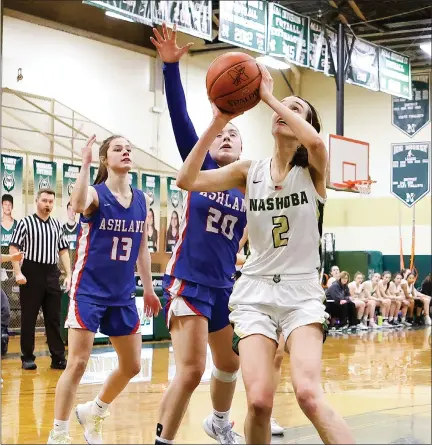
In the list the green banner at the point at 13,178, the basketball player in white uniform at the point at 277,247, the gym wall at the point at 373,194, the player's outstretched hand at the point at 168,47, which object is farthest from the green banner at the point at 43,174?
the gym wall at the point at 373,194

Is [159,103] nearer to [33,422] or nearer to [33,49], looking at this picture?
[33,49]

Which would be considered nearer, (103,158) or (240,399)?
(103,158)

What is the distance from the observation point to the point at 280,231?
3379 millimetres

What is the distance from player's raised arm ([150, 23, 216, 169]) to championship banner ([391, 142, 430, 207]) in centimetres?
1471

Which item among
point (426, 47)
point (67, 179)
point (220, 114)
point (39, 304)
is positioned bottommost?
point (39, 304)

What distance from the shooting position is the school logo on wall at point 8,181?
39.8 feet

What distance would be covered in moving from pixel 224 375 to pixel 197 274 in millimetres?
588

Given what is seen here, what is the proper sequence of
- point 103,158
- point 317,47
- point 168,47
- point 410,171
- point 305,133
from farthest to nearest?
point 410,171 < point 317,47 < point 103,158 < point 168,47 < point 305,133

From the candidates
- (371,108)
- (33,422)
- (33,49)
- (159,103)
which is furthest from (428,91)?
(33,422)

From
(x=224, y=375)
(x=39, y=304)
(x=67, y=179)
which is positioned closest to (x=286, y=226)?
(x=224, y=375)

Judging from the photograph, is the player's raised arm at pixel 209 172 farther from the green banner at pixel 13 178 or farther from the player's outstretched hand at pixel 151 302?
the green banner at pixel 13 178

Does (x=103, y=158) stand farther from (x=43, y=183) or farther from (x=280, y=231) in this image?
(x=43, y=183)

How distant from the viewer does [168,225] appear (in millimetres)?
14680

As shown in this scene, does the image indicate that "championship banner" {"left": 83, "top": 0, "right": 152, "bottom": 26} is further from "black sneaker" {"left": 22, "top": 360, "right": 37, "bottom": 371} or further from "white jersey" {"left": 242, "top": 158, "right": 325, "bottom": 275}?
"white jersey" {"left": 242, "top": 158, "right": 325, "bottom": 275}
